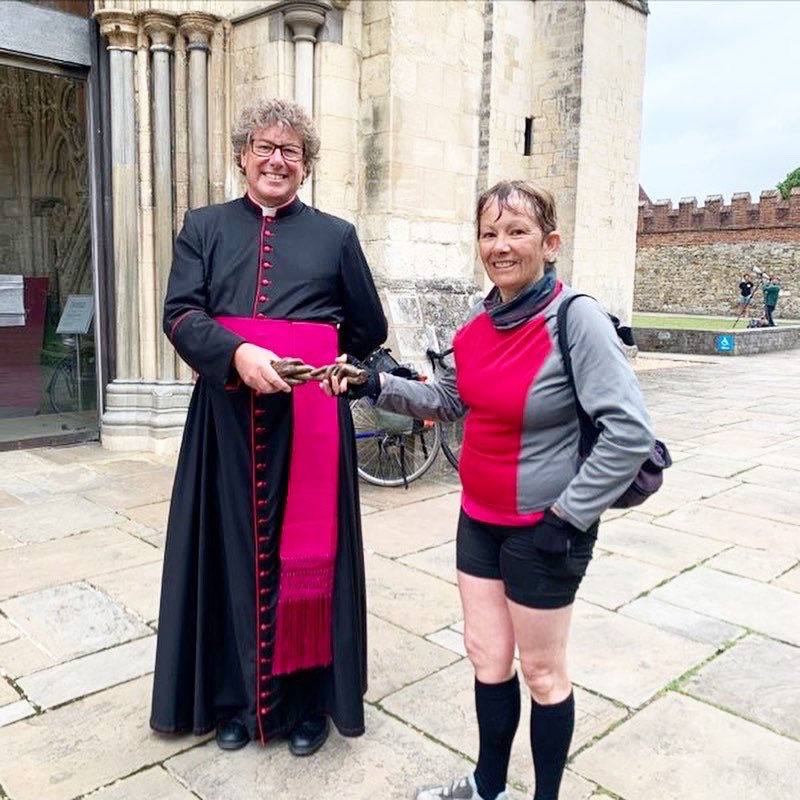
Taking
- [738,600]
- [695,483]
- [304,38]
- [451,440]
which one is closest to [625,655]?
[738,600]

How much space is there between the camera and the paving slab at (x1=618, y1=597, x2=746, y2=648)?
3248 mm

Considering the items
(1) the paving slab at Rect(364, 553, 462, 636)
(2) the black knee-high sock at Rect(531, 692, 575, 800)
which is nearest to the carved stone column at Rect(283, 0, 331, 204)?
(1) the paving slab at Rect(364, 553, 462, 636)

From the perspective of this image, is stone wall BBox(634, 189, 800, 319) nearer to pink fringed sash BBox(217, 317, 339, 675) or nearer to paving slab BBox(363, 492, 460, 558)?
paving slab BBox(363, 492, 460, 558)

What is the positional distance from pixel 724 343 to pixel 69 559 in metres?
14.7

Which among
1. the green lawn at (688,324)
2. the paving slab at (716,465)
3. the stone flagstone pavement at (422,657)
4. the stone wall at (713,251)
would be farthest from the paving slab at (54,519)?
the stone wall at (713,251)

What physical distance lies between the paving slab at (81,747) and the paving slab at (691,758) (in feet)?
4.03

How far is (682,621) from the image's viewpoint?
3.38 meters

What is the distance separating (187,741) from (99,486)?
312 cm

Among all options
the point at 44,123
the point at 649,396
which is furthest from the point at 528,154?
the point at 44,123

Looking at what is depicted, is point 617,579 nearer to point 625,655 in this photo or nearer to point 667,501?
point 625,655

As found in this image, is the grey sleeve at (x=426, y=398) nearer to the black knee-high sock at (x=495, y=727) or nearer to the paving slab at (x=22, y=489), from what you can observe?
the black knee-high sock at (x=495, y=727)

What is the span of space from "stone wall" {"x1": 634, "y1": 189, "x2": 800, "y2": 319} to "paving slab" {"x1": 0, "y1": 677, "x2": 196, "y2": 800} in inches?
1115

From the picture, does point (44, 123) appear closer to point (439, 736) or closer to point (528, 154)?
point (439, 736)

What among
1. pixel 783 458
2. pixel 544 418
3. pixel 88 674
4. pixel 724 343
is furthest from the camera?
pixel 724 343
